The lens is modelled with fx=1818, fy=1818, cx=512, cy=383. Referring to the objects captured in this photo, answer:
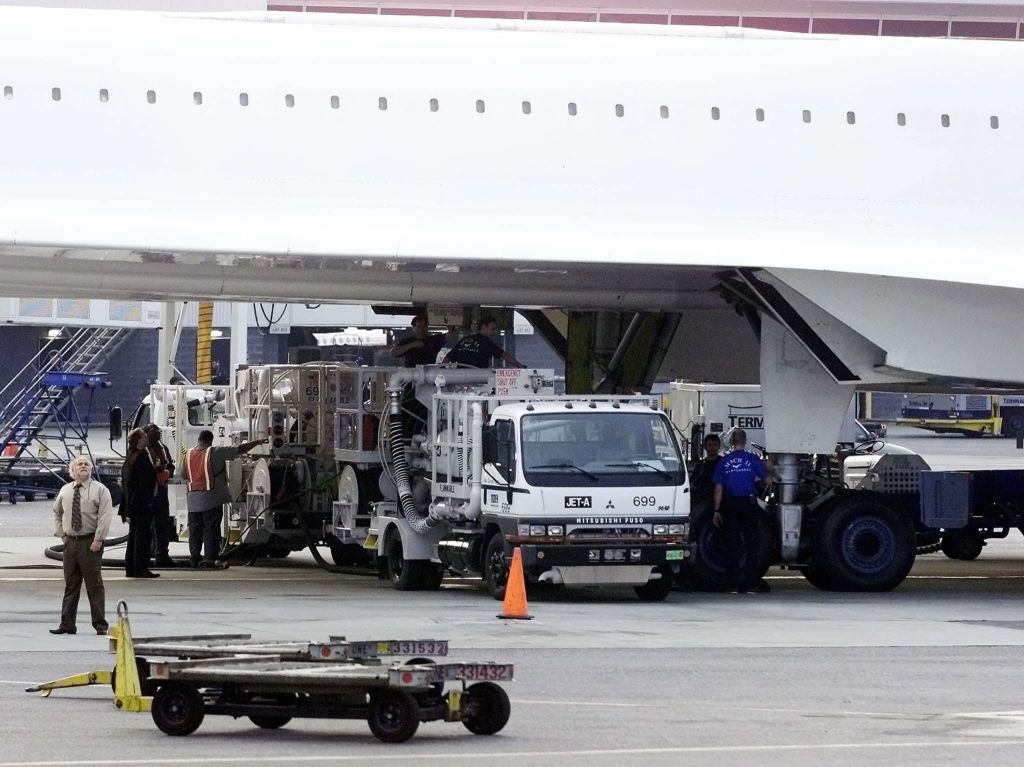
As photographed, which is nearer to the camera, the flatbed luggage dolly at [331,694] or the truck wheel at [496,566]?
the flatbed luggage dolly at [331,694]

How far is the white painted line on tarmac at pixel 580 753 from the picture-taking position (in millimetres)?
7914

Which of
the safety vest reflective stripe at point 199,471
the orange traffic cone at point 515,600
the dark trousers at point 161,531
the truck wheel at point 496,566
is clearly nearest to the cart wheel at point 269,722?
the orange traffic cone at point 515,600

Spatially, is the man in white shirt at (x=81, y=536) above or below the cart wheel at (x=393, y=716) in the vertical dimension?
above

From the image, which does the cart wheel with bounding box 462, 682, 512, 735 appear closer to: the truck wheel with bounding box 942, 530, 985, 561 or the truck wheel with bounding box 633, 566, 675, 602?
the truck wheel with bounding box 633, 566, 675, 602

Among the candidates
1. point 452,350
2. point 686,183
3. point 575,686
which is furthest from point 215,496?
point 575,686

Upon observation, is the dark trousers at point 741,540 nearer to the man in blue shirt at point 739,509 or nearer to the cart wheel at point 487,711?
the man in blue shirt at point 739,509

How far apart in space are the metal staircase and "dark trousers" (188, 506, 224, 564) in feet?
31.7

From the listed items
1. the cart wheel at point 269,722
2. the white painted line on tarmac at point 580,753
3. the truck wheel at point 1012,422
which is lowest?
the white painted line on tarmac at point 580,753

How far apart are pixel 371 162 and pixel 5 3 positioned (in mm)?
6788

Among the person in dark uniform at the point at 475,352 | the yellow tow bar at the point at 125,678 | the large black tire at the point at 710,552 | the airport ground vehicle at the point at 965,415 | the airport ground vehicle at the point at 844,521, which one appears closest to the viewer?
the yellow tow bar at the point at 125,678

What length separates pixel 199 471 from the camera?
1955 cm

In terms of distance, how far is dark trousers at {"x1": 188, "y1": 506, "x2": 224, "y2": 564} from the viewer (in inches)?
777

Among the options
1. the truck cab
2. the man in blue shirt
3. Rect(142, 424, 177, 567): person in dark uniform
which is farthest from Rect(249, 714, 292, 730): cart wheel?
Rect(142, 424, 177, 567): person in dark uniform

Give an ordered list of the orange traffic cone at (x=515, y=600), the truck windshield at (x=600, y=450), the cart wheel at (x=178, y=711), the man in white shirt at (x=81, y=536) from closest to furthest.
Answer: the cart wheel at (x=178, y=711) → the man in white shirt at (x=81, y=536) → the orange traffic cone at (x=515, y=600) → the truck windshield at (x=600, y=450)
